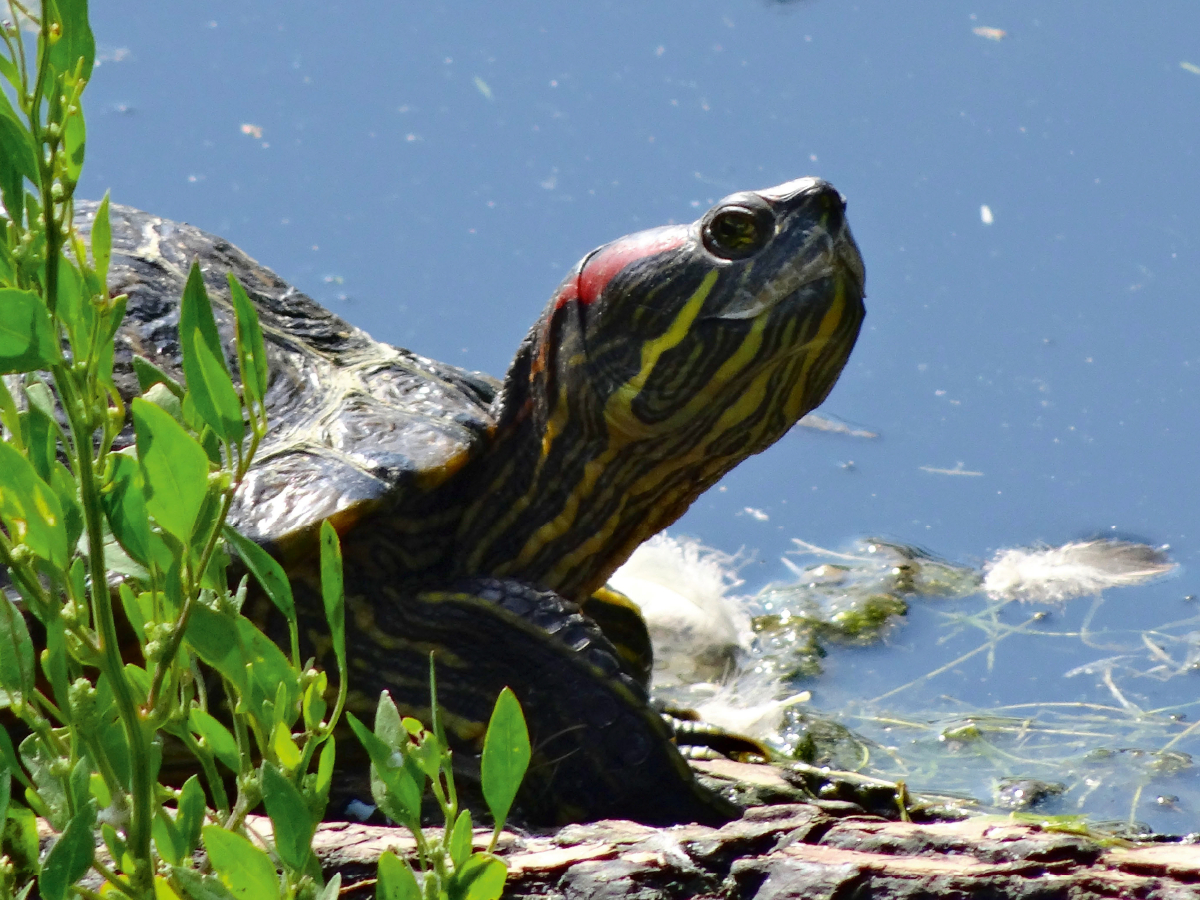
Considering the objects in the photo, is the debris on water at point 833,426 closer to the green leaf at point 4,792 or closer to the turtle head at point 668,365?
the turtle head at point 668,365

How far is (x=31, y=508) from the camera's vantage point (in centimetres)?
47

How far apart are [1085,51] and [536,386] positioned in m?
2.42

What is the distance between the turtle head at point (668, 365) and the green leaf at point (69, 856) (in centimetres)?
110

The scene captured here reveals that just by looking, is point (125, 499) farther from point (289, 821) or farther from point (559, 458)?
point (559, 458)

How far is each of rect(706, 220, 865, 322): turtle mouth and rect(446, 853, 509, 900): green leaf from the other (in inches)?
40.6

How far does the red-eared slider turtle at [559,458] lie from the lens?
138 centimetres

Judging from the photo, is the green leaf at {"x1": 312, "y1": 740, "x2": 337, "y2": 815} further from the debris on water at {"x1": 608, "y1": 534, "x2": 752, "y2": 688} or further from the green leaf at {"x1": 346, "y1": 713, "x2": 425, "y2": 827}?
the debris on water at {"x1": 608, "y1": 534, "x2": 752, "y2": 688}

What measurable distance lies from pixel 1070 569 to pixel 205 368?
6.26ft

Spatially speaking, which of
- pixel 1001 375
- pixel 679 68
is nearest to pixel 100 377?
pixel 1001 375

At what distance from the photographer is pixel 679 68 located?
11.1 feet

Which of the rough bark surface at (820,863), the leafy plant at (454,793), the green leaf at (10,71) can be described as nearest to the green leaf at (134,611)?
the leafy plant at (454,793)

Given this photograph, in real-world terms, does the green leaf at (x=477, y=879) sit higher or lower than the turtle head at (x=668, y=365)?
lower

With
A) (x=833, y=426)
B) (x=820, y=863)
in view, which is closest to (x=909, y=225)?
(x=833, y=426)

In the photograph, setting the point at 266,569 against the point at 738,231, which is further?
the point at 738,231
